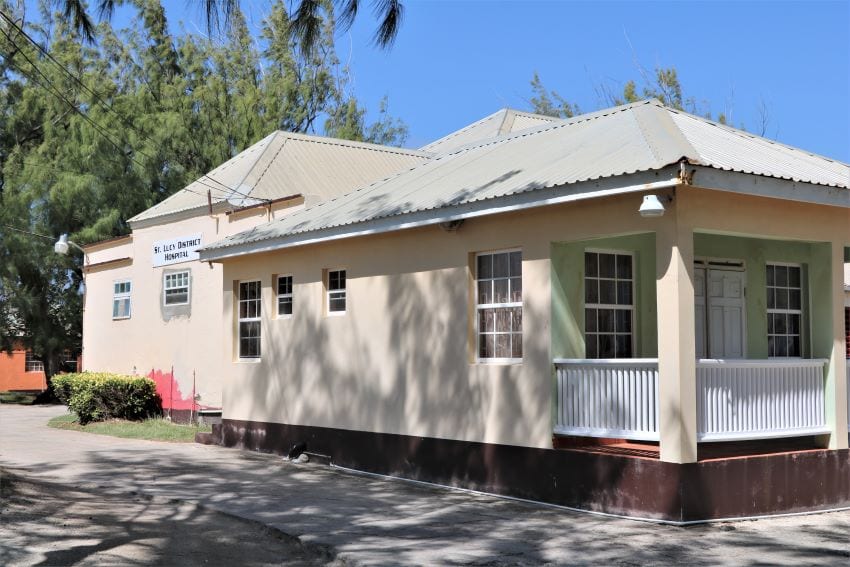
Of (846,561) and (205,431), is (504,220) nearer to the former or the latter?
(846,561)

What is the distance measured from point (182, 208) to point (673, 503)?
1527 centimetres

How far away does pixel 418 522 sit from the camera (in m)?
10.5

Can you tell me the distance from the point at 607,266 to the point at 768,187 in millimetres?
2377

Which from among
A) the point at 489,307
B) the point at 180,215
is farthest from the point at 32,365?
the point at 489,307

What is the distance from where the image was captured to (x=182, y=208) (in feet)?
73.8

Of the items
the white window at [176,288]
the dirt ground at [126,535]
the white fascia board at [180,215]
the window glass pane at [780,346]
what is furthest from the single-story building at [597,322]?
the white window at [176,288]

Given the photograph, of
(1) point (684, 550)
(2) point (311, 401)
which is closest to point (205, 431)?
(2) point (311, 401)

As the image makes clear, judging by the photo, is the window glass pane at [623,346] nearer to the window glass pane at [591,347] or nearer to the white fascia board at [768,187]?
the window glass pane at [591,347]

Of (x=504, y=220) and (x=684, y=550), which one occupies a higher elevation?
(x=504, y=220)

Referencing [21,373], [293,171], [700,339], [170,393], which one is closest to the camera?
[700,339]

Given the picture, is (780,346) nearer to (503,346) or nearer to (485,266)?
(503,346)

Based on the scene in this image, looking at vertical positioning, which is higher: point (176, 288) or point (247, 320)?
point (176, 288)

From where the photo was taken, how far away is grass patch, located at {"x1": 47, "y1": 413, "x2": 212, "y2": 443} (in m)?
19.0

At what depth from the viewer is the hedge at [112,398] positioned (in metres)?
21.2
